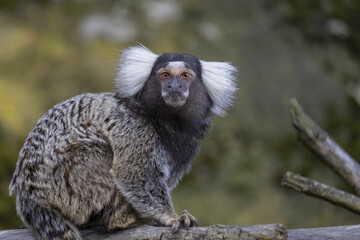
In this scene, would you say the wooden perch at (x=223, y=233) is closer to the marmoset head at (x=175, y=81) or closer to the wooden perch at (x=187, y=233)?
the wooden perch at (x=187, y=233)

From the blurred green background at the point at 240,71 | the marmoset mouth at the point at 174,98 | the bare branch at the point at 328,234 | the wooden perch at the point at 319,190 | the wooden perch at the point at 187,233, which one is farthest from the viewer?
the blurred green background at the point at 240,71

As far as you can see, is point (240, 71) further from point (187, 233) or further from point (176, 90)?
point (187, 233)

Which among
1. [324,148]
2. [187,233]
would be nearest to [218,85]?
[324,148]

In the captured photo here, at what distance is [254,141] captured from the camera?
7.24 m

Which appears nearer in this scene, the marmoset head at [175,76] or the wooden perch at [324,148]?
the marmoset head at [175,76]

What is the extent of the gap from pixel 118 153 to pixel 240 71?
410 centimetres

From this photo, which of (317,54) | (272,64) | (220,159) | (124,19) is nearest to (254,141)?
(220,159)

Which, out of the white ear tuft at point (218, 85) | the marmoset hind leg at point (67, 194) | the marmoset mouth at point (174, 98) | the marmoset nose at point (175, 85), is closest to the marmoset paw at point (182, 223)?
the marmoset hind leg at point (67, 194)

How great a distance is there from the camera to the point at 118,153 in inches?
141

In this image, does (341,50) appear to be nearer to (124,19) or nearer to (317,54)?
(317,54)

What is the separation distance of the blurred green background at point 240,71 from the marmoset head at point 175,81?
9.14ft

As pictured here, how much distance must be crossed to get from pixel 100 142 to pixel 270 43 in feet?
15.1

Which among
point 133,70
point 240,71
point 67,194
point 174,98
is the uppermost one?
point 240,71

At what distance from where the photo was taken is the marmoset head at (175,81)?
389 cm
